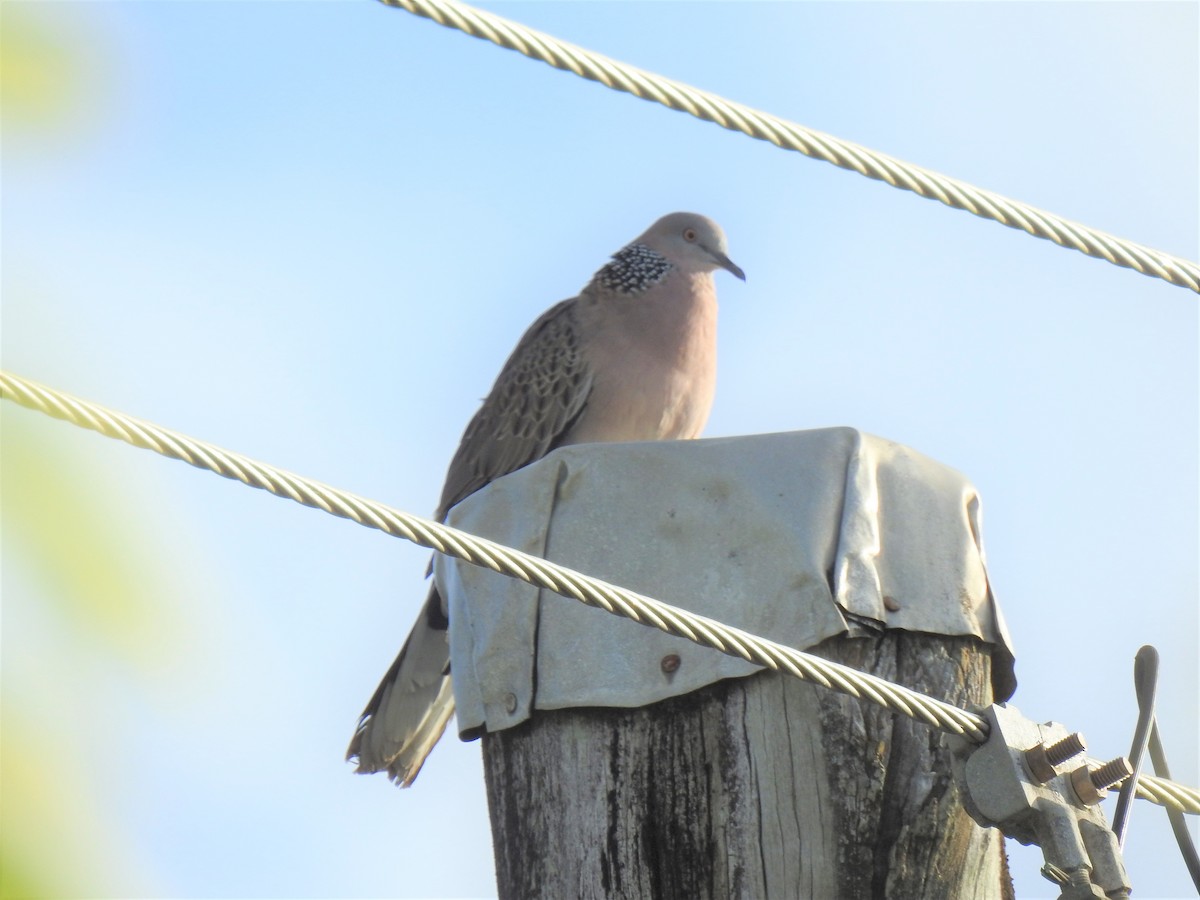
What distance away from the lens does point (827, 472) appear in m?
3.37

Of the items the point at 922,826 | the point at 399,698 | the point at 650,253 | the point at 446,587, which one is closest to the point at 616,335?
the point at 650,253

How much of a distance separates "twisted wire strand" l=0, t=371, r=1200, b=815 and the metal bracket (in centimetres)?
6

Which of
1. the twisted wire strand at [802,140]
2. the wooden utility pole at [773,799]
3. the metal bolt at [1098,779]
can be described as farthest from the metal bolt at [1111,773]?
the twisted wire strand at [802,140]

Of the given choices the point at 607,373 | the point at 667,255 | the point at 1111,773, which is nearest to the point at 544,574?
the point at 1111,773

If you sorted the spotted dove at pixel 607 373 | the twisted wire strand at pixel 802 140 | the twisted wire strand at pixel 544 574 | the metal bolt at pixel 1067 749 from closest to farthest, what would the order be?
the twisted wire strand at pixel 544 574
the twisted wire strand at pixel 802 140
the metal bolt at pixel 1067 749
the spotted dove at pixel 607 373

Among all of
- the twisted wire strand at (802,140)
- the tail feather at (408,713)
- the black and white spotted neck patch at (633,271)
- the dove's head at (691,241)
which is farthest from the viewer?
the dove's head at (691,241)

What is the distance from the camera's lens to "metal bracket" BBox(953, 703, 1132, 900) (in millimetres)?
2930

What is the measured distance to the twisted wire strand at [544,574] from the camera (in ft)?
8.49

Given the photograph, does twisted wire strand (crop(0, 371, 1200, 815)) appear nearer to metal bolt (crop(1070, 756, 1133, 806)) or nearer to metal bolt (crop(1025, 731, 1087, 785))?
metal bolt (crop(1025, 731, 1087, 785))

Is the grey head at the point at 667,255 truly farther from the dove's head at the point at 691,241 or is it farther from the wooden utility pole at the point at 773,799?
the wooden utility pole at the point at 773,799

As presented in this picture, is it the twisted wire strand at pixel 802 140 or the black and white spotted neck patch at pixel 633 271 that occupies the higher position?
the black and white spotted neck patch at pixel 633 271

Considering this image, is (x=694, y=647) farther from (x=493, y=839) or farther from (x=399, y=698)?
(x=399, y=698)

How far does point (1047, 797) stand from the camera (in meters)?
2.98

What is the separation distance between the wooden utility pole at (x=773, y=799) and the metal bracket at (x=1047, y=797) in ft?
0.45
